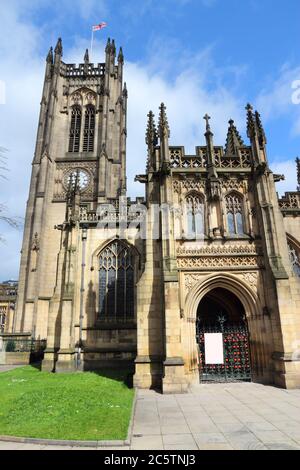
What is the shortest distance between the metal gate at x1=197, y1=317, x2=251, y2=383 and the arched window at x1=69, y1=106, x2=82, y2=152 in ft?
106

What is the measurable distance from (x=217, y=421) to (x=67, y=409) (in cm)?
394

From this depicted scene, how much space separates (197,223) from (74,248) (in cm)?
876

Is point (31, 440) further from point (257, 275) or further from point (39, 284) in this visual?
point (39, 284)

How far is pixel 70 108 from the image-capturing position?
135ft

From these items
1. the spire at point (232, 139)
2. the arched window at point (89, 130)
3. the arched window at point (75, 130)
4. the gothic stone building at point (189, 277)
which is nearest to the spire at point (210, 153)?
the gothic stone building at point (189, 277)

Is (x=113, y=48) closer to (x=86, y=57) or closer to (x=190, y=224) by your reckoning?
(x=86, y=57)

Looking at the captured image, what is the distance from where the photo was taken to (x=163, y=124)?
50.0 ft

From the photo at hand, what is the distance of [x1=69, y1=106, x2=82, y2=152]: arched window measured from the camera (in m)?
38.9

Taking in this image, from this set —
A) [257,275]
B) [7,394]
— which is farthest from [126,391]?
[257,275]

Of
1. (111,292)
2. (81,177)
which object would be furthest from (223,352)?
(81,177)

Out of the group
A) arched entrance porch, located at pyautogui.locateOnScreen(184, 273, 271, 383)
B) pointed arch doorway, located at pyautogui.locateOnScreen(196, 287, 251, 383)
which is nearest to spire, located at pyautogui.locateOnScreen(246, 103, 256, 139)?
arched entrance porch, located at pyautogui.locateOnScreen(184, 273, 271, 383)

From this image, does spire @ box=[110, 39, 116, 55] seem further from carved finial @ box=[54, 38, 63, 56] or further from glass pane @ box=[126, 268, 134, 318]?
glass pane @ box=[126, 268, 134, 318]

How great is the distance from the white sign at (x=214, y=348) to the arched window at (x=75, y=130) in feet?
106

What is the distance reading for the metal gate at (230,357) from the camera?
12.7 meters
